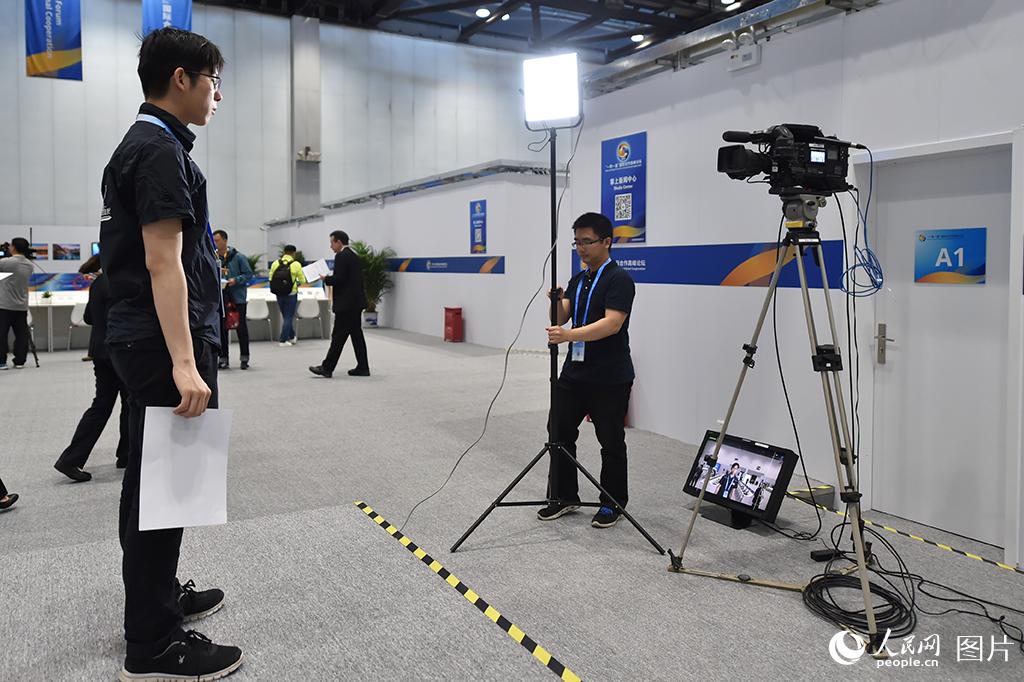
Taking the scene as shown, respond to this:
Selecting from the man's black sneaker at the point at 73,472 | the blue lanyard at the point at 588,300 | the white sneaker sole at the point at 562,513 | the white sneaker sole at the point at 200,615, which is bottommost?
the white sneaker sole at the point at 200,615

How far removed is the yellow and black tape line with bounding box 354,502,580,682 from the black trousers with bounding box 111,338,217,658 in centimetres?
103

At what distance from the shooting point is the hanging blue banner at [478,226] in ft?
37.7

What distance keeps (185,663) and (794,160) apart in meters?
2.59

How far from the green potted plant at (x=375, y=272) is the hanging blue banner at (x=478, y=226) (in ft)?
10.0

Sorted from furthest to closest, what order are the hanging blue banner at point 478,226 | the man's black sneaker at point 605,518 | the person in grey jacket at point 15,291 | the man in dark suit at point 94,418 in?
1. the hanging blue banner at point 478,226
2. the person in grey jacket at point 15,291
3. the man in dark suit at point 94,418
4. the man's black sneaker at point 605,518

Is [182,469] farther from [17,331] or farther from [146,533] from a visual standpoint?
[17,331]

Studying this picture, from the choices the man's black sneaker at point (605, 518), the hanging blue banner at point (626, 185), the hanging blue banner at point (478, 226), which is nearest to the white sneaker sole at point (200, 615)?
the man's black sneaker at point (605, 518)

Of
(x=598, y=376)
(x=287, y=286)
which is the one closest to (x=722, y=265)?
(x=598, y=376)

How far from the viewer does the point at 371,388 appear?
7.76 meters

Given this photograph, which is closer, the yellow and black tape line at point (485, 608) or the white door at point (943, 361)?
the yellow and black tape line at point (485, 608)

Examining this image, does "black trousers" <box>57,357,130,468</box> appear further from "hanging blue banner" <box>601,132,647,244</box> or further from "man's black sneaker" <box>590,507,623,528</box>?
"hanging blue banner" <box>601,132,647,244</box>

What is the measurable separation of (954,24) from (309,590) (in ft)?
12.5

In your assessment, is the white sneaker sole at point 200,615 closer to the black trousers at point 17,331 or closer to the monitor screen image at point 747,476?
the monitor screen image at point 747,476

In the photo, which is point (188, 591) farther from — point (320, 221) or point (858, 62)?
point (320, 221)
